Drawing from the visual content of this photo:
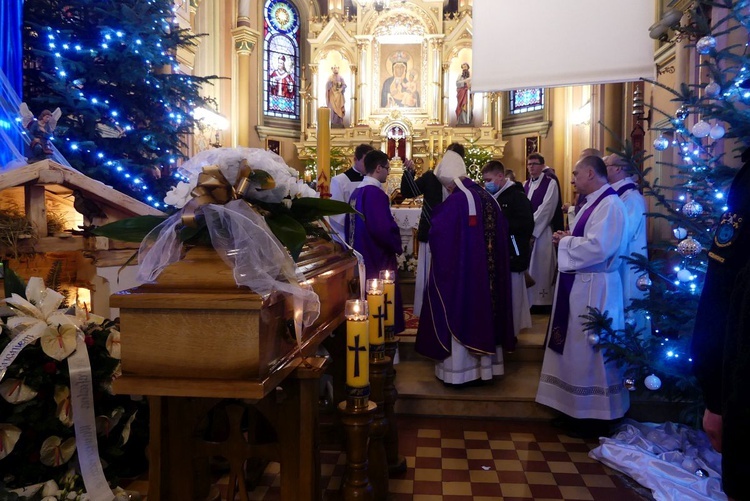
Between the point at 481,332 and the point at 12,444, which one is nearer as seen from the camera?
the point at 12,444

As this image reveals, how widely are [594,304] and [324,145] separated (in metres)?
2.04

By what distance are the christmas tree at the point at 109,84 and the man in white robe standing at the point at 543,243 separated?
150 inches

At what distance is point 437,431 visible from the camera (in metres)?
3.69

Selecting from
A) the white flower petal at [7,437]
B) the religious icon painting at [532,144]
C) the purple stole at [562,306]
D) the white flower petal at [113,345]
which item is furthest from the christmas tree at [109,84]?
the religious icon painting at [532,144]

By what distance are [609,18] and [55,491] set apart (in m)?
3.86

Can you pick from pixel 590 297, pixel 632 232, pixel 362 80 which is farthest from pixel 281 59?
pixel 590 297

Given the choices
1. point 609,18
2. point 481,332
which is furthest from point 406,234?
point 609,18

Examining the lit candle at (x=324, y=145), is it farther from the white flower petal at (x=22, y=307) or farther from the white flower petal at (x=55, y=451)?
the white flower petal at (x=55, y=451)

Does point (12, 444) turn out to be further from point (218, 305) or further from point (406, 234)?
point (406, 234)

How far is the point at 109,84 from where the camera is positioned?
17.6 ft

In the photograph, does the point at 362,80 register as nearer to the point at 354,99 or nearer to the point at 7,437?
the point at 354,99

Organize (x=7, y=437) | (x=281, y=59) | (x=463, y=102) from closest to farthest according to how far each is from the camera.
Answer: (x=7, y=437), (x=463, y=102), (x=281, y=59)

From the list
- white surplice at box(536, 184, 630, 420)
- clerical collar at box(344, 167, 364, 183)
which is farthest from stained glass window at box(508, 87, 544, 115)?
white surplice at box(536, 184, 630, 420)

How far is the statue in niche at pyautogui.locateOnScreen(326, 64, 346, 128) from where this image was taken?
44.9 ft
